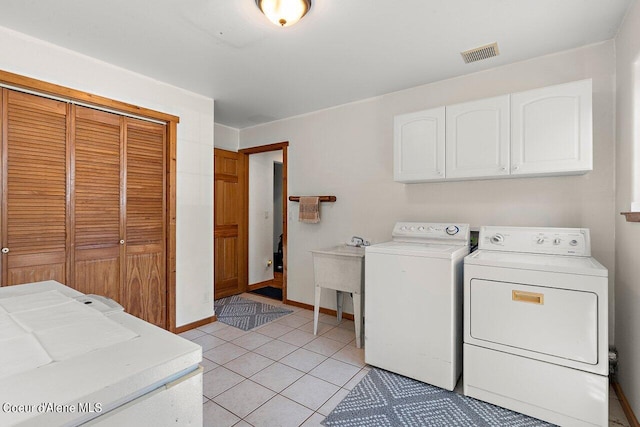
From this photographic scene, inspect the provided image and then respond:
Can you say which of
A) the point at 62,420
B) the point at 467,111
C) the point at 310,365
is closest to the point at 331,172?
the point at 467,111

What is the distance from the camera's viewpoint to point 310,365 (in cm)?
248

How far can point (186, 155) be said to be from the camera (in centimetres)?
314

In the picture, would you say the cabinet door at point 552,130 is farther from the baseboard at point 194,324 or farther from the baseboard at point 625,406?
the baseboard at point 194,324

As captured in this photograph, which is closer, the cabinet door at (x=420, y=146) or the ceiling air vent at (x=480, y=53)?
the ceiling air vent at (x=480, y=53)

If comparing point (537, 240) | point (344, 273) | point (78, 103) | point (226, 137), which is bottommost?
point (344, 273)

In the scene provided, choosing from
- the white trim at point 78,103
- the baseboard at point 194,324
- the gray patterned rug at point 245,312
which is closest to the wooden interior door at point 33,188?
the white trim at point 78,103

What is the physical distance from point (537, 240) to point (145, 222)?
10.4ft

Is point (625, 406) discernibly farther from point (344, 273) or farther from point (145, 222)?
point (145, 222)

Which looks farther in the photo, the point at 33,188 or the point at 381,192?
the point at 381,192

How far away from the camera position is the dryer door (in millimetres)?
1705

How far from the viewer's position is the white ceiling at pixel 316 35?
1.84 metres

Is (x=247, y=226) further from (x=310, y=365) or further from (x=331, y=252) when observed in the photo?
(x=310, y=365)

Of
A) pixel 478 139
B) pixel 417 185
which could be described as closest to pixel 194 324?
pixel 417 185

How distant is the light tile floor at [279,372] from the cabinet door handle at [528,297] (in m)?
0.78
